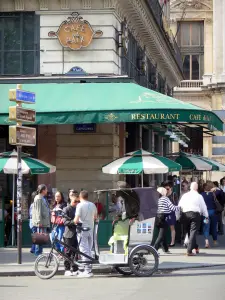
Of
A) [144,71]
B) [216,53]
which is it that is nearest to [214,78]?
[216,53]

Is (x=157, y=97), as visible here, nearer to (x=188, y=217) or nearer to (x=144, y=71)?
(x=188, y=217)

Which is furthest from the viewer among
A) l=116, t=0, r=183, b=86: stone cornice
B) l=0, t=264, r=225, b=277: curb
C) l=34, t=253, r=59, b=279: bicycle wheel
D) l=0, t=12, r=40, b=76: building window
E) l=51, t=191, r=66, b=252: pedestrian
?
l=116, t=0, r=183, b=86: stone cornice

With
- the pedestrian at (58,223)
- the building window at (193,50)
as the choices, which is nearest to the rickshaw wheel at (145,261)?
the pedestrian at (58,223)

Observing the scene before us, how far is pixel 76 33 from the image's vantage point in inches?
1070

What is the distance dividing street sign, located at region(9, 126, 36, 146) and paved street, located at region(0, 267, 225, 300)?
10.4ft

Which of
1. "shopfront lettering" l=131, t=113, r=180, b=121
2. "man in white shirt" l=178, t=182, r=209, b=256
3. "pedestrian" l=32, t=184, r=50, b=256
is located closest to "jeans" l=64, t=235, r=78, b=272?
"pedestrian" l=32, t=184, r=50, b=256

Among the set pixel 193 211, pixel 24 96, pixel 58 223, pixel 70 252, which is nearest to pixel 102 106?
pixel 193 211

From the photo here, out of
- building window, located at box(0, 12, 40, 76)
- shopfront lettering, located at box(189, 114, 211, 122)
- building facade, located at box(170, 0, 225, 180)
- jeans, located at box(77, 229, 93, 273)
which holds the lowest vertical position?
jeans, located at box(77, 229, 93, 273)

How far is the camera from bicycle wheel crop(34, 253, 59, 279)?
17875mm

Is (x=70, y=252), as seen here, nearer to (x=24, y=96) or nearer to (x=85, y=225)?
(x=85, y=225)

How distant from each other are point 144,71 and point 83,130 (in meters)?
7.79

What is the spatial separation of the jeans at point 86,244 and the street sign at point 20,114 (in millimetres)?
3138

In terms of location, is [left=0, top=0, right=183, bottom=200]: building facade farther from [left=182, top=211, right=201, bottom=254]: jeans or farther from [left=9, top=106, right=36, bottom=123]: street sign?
[left=9, top=106, right=36, bottom=123]: street sign

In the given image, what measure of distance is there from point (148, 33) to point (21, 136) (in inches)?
583
